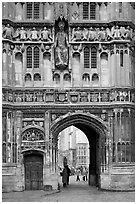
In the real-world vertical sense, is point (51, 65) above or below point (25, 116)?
above

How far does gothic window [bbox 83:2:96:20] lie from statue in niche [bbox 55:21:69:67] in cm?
170

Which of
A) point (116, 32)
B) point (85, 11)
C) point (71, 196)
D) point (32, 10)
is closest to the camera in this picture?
point (71, 196)

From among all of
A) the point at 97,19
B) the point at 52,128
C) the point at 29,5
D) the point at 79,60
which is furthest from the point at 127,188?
the point at 29,5

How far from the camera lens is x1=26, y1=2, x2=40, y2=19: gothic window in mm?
33900

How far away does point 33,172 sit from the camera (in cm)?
3291

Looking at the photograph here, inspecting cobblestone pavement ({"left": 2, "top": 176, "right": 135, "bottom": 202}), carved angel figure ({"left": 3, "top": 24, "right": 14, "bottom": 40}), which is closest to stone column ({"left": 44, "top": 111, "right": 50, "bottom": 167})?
cobblestone pavement ({"left": 2, "top": 176, "right": 135, "bottom": 202})

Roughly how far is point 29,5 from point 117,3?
577cm

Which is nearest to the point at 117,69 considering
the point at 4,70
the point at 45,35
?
the point at 45,35

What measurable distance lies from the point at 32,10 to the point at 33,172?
10575mm

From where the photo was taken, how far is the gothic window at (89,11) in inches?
1338

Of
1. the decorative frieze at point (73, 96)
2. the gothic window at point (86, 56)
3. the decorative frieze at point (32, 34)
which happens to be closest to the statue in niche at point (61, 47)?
the decorative frieze at point (32, 34)

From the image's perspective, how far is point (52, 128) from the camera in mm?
32906

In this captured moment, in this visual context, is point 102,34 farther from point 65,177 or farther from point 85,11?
point 65,177

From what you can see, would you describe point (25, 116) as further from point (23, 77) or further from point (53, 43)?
point (53, 43)
